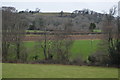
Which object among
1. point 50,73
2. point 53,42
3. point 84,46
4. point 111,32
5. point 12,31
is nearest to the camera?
point 50,73

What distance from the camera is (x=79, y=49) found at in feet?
105

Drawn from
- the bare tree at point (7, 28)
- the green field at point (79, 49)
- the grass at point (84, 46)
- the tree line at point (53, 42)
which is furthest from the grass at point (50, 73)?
the grass at point (84, 46)

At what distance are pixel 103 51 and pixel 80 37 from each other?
10.8 meters

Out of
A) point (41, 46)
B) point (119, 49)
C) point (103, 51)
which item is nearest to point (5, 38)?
point (41, 46)

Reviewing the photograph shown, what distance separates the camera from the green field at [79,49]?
88.8ft

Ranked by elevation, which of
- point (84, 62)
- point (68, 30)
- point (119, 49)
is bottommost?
point (84, 62)

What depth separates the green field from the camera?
88.8ft

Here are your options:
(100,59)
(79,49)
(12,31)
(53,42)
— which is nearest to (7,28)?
(12,31)

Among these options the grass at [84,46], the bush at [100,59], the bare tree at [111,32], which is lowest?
the bush at [100,59]

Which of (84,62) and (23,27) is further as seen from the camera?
(23,27)

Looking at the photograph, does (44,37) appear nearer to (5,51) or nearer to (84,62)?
(5,51)

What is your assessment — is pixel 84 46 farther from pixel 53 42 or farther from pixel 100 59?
pixel 100 59

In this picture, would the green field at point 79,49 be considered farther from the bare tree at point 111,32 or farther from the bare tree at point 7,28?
the bare tree at point 111,32

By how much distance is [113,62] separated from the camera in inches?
899
